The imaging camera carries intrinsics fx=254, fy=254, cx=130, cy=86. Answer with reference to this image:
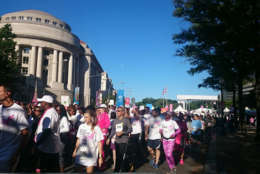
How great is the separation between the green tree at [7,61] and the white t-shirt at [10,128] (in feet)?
90.5

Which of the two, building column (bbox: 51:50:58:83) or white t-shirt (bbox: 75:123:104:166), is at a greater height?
building column (bbox: 51:50:58:83)

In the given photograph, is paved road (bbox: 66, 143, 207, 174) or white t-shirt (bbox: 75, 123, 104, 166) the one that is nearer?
white t-shirt (bbox: 75, 123, 104, 166)

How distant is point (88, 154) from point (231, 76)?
491 inches

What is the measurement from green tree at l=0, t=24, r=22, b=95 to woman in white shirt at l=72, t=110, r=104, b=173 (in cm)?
2679

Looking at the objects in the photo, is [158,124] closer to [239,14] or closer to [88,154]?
[88,154]

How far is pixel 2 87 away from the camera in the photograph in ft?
12.6

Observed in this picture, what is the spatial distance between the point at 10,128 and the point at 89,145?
1.64 m

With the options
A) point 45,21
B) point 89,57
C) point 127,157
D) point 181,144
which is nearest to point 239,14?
point 181,144

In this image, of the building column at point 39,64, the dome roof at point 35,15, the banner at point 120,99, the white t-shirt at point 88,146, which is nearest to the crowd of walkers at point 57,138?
the white t-shirt at point 88,146

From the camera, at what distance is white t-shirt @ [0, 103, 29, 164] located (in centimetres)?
367

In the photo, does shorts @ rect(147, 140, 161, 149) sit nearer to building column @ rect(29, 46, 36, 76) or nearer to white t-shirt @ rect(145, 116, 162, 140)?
white t-shirt @ rect(145, 116, 162, 140)

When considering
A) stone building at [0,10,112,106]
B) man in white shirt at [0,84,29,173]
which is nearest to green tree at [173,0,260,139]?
man in white shirt at [0,84,29,173]

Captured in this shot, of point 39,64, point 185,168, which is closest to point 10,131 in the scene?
point 185,168

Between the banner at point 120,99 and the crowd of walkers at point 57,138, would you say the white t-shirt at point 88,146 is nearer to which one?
the crowd of walkers at point 57,138
